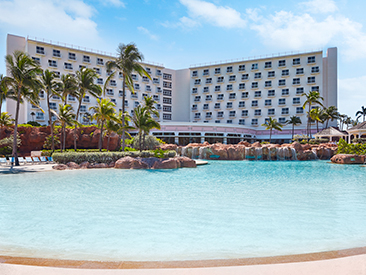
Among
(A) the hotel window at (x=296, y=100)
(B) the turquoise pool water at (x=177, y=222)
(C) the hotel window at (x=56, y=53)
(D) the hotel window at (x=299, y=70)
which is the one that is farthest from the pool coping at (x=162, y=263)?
(D) the hotel window at (x=299, y=70)

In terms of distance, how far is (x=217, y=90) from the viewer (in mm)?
66312

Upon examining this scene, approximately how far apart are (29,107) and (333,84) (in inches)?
2387

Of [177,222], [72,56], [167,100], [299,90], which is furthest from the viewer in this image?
[167,100]

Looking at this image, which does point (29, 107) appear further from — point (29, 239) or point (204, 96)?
point (29, 239)

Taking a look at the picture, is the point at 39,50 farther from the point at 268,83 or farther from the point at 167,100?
the point at 268,83

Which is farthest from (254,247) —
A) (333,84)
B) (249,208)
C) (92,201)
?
(333,84)

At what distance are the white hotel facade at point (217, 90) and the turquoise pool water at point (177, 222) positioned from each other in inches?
1599

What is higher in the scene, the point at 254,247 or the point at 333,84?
the point at 333,84

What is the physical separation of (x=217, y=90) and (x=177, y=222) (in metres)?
61.7

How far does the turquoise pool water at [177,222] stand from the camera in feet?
16.3

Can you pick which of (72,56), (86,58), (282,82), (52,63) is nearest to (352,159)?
(282,82)

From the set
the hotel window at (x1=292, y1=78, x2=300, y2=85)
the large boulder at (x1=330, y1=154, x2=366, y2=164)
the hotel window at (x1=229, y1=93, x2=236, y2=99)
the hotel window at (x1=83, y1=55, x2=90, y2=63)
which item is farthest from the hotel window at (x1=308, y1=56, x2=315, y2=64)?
the hotel window at (x1=83, y1=55, x2=90, y2=63)

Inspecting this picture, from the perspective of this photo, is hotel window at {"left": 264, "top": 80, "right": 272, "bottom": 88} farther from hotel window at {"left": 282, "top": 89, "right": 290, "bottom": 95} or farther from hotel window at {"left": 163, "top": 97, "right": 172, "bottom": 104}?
hotel window at {"left": 163, "top": 97, "right": 172, "bottom": 104}

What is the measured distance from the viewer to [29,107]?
51.0m
